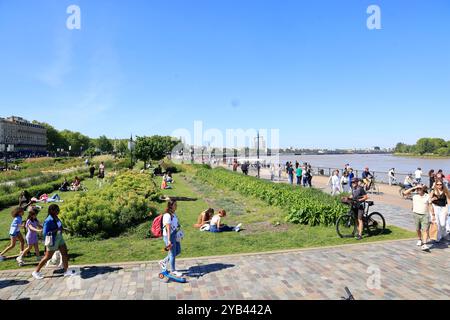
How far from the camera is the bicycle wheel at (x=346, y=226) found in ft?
30.6

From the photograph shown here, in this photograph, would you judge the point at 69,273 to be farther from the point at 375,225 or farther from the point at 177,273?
the point at 375,225

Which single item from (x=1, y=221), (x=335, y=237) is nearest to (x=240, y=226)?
(x=335, y=237)

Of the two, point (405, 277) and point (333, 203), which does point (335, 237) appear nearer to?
point (333, 203)

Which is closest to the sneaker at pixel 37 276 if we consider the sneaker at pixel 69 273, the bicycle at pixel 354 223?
the sneaker at pixel 69 273

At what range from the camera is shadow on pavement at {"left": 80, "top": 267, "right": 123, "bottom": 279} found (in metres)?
6.57

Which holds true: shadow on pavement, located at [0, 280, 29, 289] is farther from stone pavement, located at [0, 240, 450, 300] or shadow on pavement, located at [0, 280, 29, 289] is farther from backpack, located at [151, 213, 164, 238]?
backpack, located at [151, 213, 164, 238]

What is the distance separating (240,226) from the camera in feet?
36.0

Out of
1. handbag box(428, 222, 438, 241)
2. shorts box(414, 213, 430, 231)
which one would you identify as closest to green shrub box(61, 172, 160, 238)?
shorts box(414, 213, 430, 231)

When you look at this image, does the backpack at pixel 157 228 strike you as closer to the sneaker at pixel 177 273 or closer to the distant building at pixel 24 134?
the sneaker at pixel 177 273

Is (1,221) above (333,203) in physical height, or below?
below

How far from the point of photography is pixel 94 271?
22.4 ft

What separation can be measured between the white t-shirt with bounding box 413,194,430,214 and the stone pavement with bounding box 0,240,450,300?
3.07ft

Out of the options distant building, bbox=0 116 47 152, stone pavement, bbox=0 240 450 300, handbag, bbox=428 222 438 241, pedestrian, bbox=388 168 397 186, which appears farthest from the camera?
distant building, bbox=0 116 47 152
